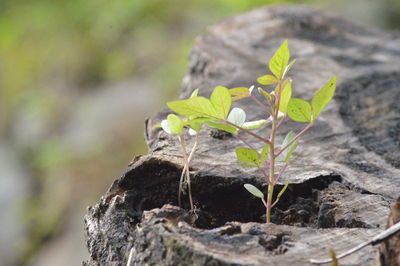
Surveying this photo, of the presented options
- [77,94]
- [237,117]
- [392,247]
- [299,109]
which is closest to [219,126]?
[237,117]

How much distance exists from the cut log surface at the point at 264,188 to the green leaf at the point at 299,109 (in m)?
0.20

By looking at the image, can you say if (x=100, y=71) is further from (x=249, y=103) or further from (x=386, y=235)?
(x=386, y=235)

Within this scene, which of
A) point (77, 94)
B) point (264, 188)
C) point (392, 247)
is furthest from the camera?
point (77, 94)

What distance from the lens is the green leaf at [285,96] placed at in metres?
0.91

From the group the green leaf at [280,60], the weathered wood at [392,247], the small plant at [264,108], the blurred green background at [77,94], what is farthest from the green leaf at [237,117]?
the blurred green background at [77,94]

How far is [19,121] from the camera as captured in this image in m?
4.34

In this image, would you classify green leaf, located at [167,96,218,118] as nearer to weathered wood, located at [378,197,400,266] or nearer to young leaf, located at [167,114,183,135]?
young leaf, located at [167,114,183,135]

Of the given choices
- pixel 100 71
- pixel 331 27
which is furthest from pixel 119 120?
pixel 331 27

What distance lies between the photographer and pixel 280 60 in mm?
889

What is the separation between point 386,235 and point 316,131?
0.71 metres

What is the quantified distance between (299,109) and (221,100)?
0.51 feet

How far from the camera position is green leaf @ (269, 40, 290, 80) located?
2.88 feet

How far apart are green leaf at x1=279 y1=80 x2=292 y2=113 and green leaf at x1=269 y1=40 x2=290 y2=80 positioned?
1.0 inches

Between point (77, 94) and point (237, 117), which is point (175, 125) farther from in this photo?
point (77, 94)
